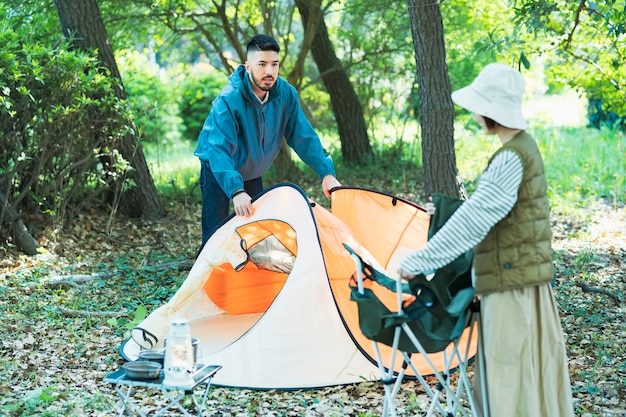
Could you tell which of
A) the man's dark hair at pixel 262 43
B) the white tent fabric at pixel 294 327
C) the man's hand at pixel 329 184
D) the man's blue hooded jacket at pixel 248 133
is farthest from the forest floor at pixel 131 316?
the man's dark hair at pixel 262 43

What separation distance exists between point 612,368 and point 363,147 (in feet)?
20.7

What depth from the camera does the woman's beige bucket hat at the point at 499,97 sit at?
2.84 m

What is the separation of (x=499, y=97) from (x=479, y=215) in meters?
0.44

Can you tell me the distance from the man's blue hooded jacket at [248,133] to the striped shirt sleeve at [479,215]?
1.83 meters

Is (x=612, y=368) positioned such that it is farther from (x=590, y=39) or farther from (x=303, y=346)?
(x=590, y=39)

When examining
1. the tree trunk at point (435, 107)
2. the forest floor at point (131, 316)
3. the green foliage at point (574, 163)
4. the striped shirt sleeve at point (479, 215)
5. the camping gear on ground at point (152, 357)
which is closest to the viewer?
the striped shirt sleeve at point (479, 215)

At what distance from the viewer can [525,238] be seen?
9.27 feet

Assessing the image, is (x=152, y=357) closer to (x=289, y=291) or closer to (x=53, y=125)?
(x=289, y=291)

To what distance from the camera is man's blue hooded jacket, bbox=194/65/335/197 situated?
4.61 m

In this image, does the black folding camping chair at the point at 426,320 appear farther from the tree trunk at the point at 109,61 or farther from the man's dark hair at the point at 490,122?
the tree trunk at the point at 109,61

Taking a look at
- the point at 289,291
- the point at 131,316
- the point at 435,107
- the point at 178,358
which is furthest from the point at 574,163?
the point at 178,358

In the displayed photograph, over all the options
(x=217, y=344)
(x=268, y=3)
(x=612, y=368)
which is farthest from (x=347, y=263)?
(x=268, y=3)

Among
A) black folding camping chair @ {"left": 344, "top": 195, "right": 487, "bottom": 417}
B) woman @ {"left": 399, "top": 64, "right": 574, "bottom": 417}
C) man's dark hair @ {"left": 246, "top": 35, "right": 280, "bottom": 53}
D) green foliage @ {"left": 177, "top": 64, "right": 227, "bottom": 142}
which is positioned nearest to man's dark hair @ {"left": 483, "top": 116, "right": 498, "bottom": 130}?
woman @ {"left": 399, "top": 64, "right": 574, "bottom": 417}

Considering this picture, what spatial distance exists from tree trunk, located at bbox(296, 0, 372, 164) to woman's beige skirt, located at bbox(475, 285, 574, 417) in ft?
23.4
